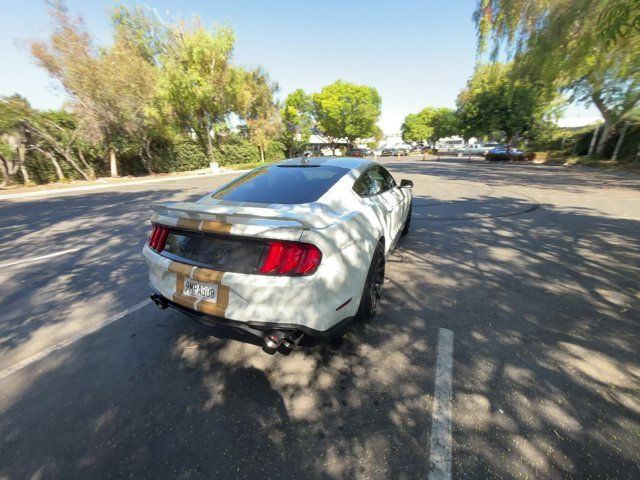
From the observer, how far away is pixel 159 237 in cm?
258

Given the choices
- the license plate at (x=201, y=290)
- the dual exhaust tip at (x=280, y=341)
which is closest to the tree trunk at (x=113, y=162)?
the license plate at (x=201, y=290)

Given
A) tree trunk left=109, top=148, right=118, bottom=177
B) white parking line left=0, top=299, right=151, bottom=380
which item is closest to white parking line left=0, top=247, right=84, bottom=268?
white parking line left=0, top=299, right=151, bottom=380

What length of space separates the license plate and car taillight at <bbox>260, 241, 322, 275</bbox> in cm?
41

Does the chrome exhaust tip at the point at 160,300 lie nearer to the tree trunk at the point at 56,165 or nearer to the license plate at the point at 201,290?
the license plate at the point at 201,290

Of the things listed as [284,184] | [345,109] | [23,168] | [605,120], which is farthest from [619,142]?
[345,109]

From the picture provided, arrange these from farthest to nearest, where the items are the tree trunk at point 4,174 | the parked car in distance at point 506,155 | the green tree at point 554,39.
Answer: the parked car in distance at point 506,155
the tree trunk at point 4,174
the green tree at point 554,39

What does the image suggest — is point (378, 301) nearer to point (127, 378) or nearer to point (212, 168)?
point (127, 378)

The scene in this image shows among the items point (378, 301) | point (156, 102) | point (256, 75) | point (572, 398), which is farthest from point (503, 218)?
point (256, 75)

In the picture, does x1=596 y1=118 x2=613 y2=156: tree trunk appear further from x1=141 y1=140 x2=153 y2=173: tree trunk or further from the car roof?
x1=141 y1=140 x2=153 y2=173: tree trunk

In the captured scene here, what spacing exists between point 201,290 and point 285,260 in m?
0.71

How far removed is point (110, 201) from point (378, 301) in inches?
442

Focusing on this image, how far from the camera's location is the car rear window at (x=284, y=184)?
2760mm

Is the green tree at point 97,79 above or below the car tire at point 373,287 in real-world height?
above

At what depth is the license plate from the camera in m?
2.16
